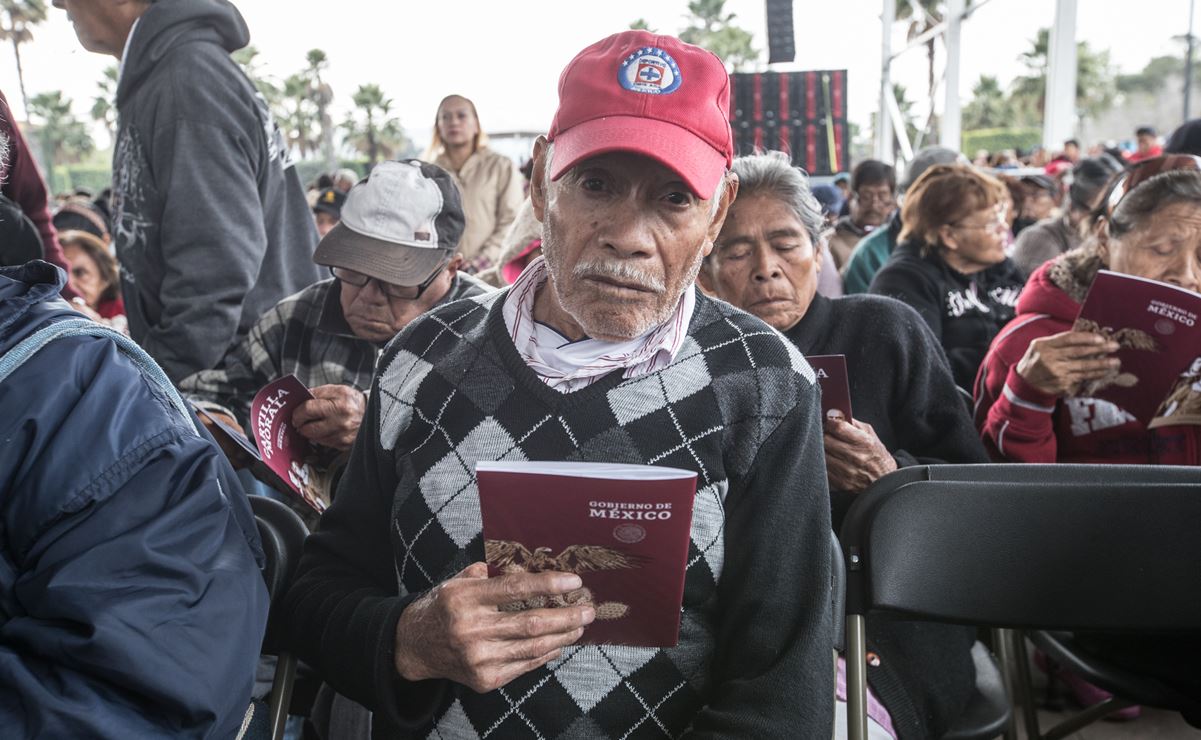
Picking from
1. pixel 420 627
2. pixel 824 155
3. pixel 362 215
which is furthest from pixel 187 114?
pixel 824 155

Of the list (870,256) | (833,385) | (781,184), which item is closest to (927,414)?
(833,385)

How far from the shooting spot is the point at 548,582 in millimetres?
1197

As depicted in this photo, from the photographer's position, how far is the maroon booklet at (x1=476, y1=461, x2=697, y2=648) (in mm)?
1104

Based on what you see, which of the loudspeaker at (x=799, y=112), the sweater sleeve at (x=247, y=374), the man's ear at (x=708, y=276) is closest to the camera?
the man's ear at (x=708, y=276)

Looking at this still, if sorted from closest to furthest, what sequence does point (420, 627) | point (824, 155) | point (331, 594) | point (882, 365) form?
point (420, 627) < point (331, 594) < point (882, 365) < point (824, 155)

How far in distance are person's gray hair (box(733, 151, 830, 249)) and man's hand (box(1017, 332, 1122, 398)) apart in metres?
0.61

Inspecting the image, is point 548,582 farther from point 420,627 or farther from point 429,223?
point 429,223

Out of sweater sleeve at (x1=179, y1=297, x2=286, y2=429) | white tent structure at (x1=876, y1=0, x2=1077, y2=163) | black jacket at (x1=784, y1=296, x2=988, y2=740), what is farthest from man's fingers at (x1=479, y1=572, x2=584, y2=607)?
white tent structure at (x1=876, y1=0, x2=1077, y2=163)

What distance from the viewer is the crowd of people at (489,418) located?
3.60 ft

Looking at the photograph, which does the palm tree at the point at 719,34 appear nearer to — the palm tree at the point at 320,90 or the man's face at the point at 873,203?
the palm tree at the point at 320,90

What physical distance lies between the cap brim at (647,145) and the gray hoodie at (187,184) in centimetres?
144

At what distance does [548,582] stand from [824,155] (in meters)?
5.89

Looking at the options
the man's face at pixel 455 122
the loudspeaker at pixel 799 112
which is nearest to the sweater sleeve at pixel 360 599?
the man's face at pixel 455 122

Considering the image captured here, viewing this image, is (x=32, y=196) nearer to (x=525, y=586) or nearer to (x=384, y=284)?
(x=384, y=284)
